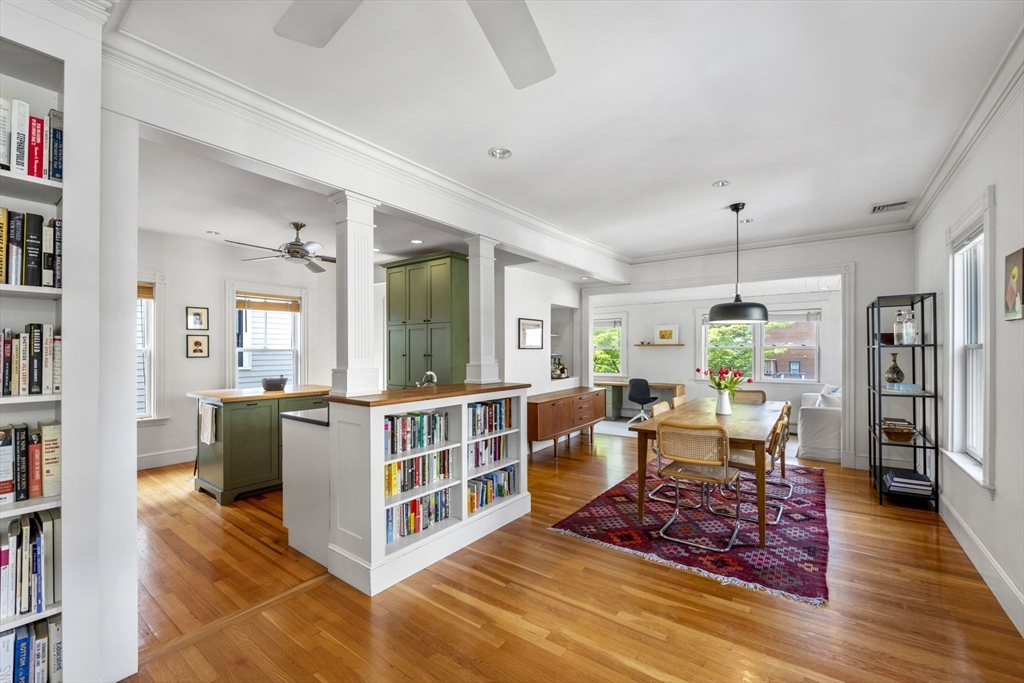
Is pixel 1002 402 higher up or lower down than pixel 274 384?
higher up

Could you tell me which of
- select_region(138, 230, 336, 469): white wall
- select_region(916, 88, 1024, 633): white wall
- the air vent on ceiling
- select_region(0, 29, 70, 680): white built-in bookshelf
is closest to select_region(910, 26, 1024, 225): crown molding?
select_region(916, 88, 1024, 633): white wall

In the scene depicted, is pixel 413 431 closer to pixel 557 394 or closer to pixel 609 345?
pixel 557 394

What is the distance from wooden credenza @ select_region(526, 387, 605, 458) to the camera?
5.25 m

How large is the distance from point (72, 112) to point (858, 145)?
3958mm

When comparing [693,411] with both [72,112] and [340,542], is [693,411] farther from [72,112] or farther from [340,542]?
[72,112]

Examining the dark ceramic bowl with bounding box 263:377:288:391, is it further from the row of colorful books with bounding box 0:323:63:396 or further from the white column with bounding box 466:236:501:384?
the row of colorful books with bounding box 0:323:63:396

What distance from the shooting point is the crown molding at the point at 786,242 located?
4715 mm

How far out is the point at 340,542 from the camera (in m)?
2.70

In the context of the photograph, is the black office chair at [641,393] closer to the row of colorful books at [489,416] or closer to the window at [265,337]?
the row of colorful books at [489,416]

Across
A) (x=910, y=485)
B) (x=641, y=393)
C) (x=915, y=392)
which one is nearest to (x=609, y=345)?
(x=641, y=393)

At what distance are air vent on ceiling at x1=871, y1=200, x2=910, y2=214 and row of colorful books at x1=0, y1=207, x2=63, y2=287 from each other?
18.3 ft

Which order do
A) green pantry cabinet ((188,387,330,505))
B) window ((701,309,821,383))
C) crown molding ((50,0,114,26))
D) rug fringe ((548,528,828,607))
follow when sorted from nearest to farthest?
crown molding ((50,0,114,26))
rug fringe ((548,528,828,607))
green pantry cabinet ((188,387,330,505))
window ((701,309,821,383))

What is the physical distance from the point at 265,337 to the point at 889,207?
22.7 feet

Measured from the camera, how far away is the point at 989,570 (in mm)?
2463
